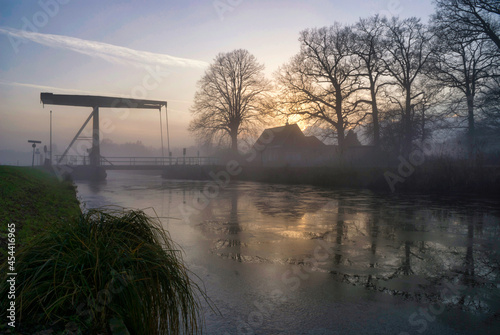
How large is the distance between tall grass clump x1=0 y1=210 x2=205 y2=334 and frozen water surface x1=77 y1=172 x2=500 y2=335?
108cm

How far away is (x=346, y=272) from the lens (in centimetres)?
603

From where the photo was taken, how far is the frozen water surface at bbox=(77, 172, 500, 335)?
4.19m

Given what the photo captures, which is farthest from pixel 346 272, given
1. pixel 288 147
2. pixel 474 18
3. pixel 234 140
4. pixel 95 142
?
pixel 288 147

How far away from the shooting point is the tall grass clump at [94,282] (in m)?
2.79

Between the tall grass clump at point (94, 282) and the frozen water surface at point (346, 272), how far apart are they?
1083 millimetres

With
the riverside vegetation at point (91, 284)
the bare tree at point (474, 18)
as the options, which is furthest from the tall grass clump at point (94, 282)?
the bare tree at point (474, 18)

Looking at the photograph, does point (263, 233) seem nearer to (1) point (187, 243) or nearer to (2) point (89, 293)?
(1) point (187, 243)

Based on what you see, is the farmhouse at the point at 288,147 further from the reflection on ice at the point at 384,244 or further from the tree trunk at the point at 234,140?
the reflection on ice at the point at 384,244

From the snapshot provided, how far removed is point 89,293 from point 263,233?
6.75 meters

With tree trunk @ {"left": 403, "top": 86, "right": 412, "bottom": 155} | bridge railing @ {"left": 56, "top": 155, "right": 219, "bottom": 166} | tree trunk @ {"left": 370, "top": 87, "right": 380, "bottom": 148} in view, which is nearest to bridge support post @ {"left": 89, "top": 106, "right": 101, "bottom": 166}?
bridge railing @ {"left": 56, "top": 155, "right": 219, "bottom": 166}

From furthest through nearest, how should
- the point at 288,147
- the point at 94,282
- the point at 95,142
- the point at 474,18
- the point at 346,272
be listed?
the point at 288,147, the point at 95,142, the point at 474,18, the point at 346,272, the point at 94,282

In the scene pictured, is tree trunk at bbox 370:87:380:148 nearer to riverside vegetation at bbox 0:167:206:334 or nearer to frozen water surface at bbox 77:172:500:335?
frozen water surface at bbox 77:172:500:335

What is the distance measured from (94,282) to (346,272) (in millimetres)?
4276

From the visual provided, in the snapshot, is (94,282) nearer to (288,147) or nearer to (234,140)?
(234,140)
